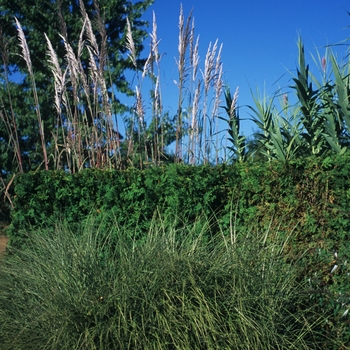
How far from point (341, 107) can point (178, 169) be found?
196 cm

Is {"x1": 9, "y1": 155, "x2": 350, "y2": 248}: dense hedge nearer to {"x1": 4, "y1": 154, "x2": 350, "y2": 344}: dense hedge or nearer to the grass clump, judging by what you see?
{"x1": 4, "y1": 154, "x2": 350, "y2": 344}: dense hedge

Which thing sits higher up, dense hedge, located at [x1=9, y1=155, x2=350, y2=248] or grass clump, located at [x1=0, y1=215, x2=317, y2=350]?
dense hedge, located at [x1=9, y1=155, x2=350, y2=248]

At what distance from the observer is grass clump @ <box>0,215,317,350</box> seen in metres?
3.81

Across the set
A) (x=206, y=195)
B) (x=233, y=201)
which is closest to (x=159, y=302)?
(x=206, y=195)

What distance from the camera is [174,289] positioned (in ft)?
13.3

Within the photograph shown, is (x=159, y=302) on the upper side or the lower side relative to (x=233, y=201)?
lower

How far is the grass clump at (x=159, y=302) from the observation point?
12.5 feet

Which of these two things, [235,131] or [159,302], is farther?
[235,131]

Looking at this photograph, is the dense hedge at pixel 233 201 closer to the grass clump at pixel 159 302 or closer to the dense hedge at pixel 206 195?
the dense hedge at pixel 206 195

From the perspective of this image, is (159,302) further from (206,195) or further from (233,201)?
(233,201)

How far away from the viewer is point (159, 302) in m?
3.96

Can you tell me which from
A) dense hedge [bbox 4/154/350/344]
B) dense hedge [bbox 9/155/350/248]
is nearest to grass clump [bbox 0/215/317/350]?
dense hedge [bbox 4/154/350/344]

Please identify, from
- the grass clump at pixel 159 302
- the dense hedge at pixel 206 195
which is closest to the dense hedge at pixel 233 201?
the dense hedge at pixel 206 195

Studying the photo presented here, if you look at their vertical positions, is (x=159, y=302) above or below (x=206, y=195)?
below
